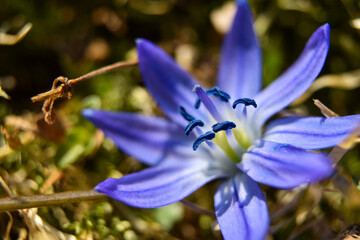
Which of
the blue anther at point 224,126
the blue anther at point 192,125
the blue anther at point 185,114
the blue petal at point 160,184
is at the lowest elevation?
the blue petal at point 160,184

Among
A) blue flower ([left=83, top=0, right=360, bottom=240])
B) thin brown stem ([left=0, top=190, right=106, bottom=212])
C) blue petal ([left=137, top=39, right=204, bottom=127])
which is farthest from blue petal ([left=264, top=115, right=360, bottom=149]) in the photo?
thin brown stem ([left=0, top=190, right=106, bottom=212])

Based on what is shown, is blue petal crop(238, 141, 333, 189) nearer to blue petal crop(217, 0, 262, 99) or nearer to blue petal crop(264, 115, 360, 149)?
blue petal crop(264, 115, 360, 149)

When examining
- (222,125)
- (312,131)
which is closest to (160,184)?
(222,125)

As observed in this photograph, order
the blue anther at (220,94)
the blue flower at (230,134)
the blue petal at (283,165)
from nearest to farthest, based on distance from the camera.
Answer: the blue petal at (283,165) < the blue flower at (230,134) < the blue anther at (220,94)

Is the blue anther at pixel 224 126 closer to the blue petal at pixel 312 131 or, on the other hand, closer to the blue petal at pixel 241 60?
the blue petal at pixel 312 131

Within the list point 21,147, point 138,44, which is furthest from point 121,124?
point 21,147

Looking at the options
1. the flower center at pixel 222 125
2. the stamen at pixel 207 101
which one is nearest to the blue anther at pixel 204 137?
the flower center at pixel 222 125
